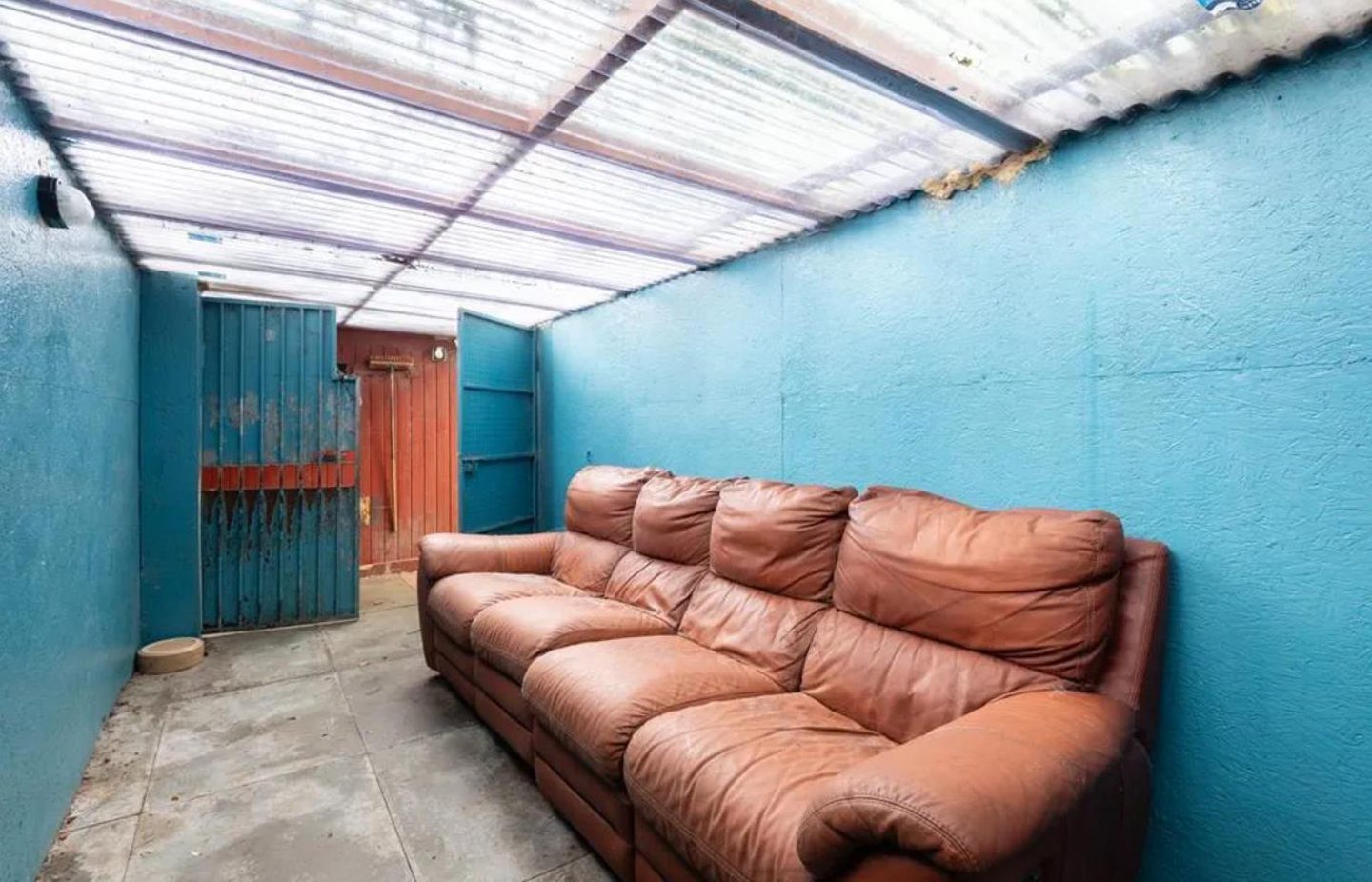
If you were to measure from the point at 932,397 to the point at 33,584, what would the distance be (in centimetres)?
274

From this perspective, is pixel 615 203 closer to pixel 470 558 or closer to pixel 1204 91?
pixel 1204 91

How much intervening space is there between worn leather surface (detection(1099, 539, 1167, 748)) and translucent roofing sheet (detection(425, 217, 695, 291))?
2.38 metres

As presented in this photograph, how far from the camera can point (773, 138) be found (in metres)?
1.88

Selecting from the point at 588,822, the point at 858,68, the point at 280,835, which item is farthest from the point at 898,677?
the point at 280,835

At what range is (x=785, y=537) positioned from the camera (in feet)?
7.03

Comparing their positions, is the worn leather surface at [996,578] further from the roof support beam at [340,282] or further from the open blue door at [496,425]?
the roof support beam at [340,282]

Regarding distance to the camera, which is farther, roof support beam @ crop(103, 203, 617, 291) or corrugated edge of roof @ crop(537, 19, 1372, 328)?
roof support beam @ crop(103, 203, 617, 291)

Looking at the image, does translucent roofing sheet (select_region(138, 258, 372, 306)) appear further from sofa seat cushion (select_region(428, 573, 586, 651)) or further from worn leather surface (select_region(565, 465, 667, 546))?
sofa seat cushion (select_region(428, 573, 586, 651))

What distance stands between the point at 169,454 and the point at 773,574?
3.50 meters

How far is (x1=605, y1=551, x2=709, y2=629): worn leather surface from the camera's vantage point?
2.53m

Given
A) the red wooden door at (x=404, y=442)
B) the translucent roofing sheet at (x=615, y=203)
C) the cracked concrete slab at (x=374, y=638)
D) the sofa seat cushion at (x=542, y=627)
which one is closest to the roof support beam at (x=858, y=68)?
the translucent roofing sheet at (x=615, y=203)

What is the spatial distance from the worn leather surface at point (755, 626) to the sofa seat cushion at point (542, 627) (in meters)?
0.20

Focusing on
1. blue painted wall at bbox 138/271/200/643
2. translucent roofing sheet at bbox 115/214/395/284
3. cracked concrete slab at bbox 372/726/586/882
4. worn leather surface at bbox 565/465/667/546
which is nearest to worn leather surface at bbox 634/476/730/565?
worn leather surface at bbox 565/465/667/546

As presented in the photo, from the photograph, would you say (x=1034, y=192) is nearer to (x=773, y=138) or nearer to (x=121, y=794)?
(x=773, y=138)
